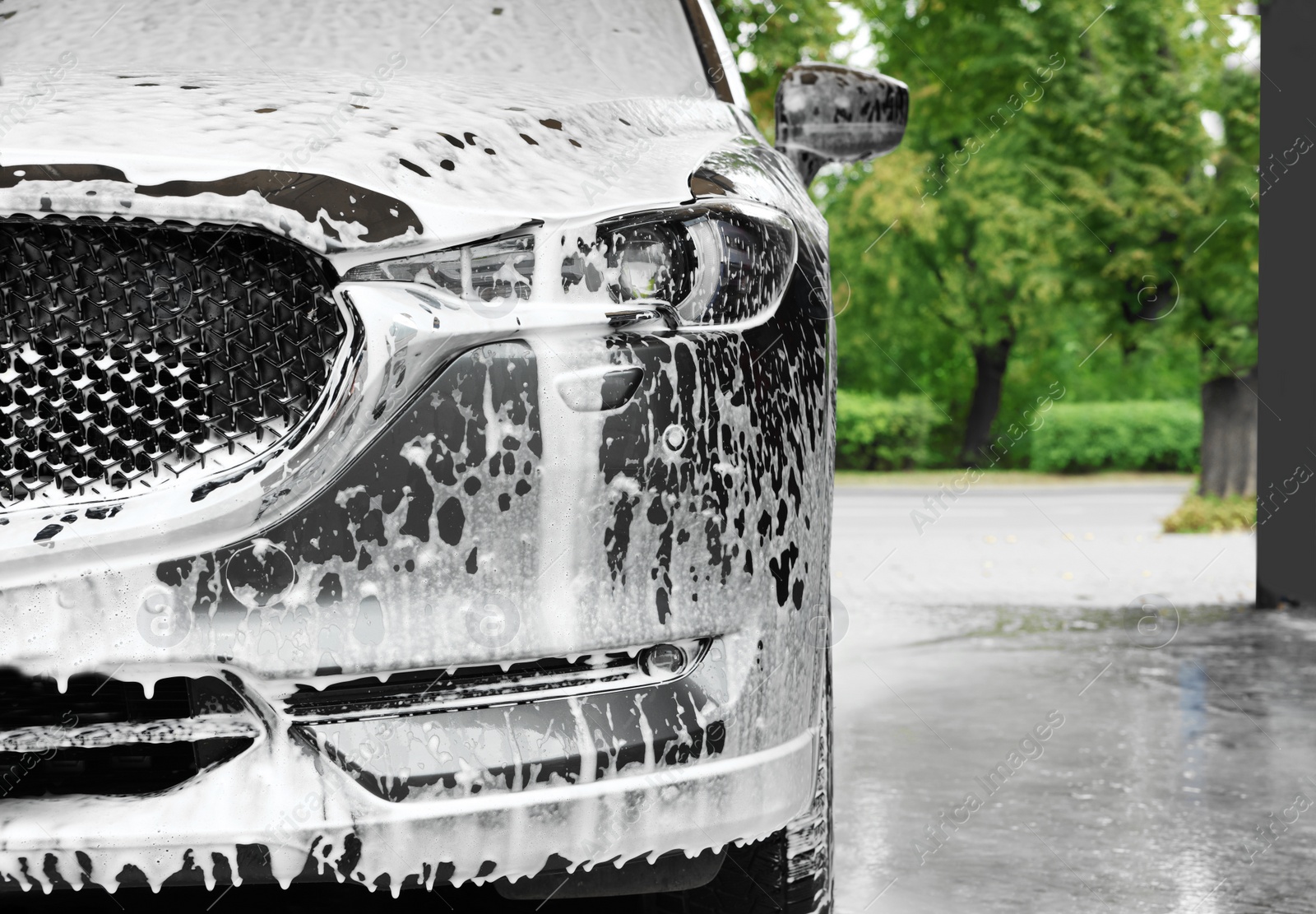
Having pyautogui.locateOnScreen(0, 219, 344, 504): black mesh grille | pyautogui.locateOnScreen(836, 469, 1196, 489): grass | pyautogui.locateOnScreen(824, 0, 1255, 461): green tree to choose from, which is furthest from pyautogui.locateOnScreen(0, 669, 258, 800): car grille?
pyautogui.locateOnScreen(836, 469, 1196, 489): grass

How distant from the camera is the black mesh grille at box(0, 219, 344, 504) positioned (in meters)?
1.93

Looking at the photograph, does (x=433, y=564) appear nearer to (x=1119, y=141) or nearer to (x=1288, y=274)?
(x=1288, y=274)

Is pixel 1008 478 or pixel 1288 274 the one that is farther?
pixel 1008 478

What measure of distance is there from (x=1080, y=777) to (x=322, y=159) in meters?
3.38

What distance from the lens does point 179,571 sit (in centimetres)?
187

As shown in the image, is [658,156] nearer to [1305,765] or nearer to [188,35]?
[188,35]

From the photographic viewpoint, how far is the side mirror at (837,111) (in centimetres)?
319

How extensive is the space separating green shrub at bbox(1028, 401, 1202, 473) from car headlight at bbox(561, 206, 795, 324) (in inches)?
1059

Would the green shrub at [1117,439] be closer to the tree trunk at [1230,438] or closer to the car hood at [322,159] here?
the tree trunk at [1230,438]

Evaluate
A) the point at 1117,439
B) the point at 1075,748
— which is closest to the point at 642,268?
the point at 1075,748

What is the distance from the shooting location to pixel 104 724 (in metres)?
1.96

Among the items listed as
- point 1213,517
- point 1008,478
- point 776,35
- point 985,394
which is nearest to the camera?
point 776,35

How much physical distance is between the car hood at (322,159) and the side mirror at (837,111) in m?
0.88

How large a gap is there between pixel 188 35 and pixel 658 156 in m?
1.18
